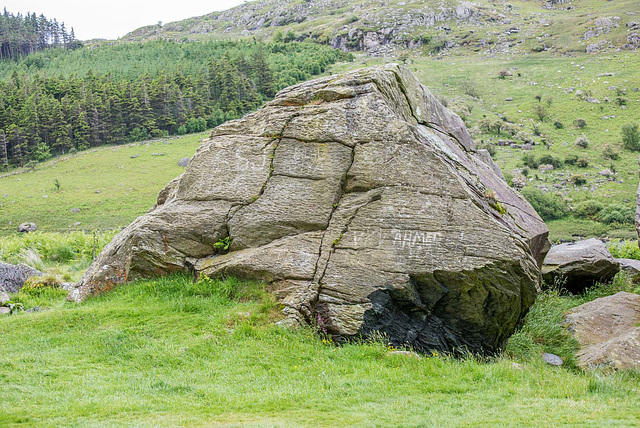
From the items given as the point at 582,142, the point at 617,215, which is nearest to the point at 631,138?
the point at 582,142

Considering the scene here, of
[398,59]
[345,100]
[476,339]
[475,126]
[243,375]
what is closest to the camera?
[243,375]

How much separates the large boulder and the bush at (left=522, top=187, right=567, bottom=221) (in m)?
47.0

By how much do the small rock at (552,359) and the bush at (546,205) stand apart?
49.1 m

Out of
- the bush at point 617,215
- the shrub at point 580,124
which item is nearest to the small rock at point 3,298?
the bush at point 617,215

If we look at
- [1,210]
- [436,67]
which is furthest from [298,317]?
[436,67]

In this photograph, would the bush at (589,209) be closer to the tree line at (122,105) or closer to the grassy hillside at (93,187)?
the grassy hillside at (93,187)

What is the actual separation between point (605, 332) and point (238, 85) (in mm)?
104731

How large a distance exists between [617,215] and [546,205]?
7.61 meters

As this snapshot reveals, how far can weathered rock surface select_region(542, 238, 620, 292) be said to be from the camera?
22.3 m

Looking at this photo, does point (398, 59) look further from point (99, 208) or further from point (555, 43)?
point (99, 208)

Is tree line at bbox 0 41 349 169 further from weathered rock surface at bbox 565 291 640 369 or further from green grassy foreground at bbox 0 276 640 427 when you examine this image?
weathered rock surface at bbox 565 291 640 369

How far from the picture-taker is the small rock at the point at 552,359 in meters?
14.6

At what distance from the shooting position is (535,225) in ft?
57.6

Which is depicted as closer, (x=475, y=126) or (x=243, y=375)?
(x=243, y=375)
